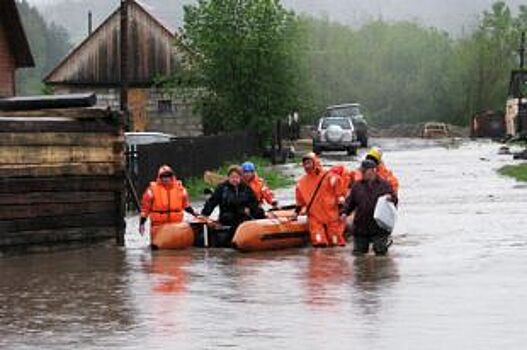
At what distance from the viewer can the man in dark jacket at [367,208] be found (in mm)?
18250

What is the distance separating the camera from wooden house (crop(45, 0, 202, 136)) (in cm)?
6544

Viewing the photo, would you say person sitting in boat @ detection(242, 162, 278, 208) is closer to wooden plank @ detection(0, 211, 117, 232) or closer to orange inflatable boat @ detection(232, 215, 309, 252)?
orange inflatable boat @ detection(232, 215, 309, 252)

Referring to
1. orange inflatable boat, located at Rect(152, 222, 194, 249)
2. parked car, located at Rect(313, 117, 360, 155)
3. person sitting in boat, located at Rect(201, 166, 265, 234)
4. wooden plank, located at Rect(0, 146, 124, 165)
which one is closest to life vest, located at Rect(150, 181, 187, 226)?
orange inflatable boat, located at Rect(152, 222, 194, 249)

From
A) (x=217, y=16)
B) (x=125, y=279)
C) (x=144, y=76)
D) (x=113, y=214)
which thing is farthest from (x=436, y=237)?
(x=144, y=76)

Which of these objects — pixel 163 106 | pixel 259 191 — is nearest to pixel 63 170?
pixel 259 191

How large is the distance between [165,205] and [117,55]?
158 ft

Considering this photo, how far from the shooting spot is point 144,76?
215ft

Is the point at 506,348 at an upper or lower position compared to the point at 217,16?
lower

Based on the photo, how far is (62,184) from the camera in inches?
739

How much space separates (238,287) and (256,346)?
401cm

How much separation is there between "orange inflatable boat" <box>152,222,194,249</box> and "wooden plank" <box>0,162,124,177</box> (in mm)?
1011

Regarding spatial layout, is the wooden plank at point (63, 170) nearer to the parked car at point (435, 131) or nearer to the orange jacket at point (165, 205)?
the orange jacket at point (165, 205)

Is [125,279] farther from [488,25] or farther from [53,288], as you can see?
[488,25]

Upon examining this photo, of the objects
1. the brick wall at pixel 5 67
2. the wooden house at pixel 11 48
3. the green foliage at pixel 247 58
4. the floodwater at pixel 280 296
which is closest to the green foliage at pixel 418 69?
the green foliage at pixel 247 58
